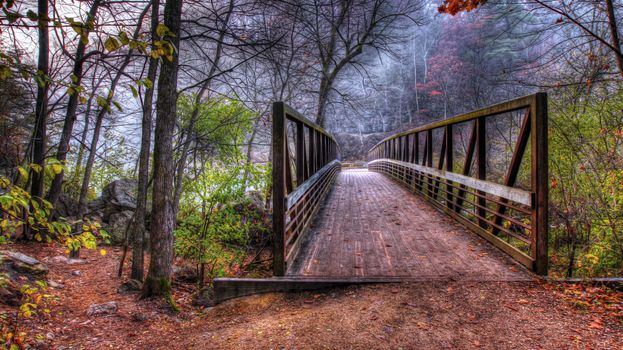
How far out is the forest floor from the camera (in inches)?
109

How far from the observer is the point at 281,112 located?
4102mm

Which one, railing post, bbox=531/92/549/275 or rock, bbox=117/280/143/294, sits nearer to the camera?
railing post, bbox=531/92/549/275

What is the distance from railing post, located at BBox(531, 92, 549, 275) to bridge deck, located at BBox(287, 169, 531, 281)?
0.99 feet

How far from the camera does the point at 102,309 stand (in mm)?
4945

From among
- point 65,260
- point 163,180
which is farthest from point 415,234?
point 65,260

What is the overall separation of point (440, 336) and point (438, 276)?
116 centimetres

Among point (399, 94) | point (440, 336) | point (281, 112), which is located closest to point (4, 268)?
point (281, 112)

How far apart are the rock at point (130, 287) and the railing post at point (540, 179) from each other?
Result: 6.27 meters

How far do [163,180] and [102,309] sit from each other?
196 cm

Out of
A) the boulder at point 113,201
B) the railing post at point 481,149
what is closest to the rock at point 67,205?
the boulder at point 113,201

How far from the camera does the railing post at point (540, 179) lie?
373 cm

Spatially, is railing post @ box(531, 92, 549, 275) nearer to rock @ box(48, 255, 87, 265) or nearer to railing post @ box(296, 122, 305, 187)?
railing post @ box(296, 122, 305, 187)

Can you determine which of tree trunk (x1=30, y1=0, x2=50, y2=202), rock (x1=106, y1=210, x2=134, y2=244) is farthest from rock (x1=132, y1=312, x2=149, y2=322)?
rock (x1=106, y1=210, x2=134, y2=244)

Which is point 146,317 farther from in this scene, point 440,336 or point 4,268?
point 440,336
